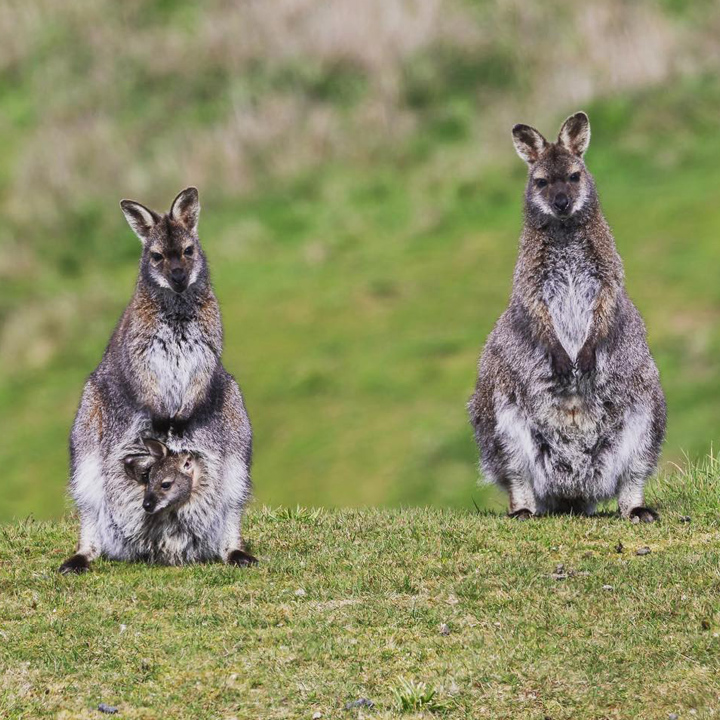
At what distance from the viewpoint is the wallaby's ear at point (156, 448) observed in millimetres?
9742

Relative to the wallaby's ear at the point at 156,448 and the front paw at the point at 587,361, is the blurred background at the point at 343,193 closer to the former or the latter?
the front paw at the point at 587,361

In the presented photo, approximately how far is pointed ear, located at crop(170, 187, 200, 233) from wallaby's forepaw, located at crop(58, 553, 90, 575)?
88.7 inches

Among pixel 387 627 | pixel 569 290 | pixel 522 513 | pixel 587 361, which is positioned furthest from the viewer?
pixel 569 290

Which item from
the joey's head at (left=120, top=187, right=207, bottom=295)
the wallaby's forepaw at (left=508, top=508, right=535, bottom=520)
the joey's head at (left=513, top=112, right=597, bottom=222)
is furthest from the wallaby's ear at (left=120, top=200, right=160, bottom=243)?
the wallaby's forepaw at (left=508, top=508, right=535, bottom=520)

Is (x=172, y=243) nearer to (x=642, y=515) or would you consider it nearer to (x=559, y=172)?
(x=559, y=172)

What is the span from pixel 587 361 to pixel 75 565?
398cm

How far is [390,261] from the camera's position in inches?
884

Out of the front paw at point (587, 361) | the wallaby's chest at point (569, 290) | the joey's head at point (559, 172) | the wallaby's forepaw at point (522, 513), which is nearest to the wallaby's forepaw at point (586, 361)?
the front paw at point (587, 361)

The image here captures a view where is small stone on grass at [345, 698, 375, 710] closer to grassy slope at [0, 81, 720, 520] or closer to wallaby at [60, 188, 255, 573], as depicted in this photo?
wallaby at [60, 188, 255, 573]

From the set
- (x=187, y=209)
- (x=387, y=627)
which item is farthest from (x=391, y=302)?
(x=387, y=627)

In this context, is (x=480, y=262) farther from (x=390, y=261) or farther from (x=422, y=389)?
(x=422, y=389)

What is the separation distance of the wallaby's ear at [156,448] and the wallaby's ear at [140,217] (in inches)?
52.4

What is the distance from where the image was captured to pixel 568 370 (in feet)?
36.8

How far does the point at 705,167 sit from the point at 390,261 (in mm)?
4934
